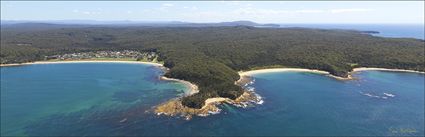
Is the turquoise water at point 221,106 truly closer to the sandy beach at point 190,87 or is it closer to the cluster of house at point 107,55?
the sandy beach at point 190,87

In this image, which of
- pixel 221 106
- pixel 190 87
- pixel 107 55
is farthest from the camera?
pixel 107 55

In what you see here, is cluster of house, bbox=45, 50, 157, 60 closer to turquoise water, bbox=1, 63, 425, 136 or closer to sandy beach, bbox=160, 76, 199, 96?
turquoise water, bbox=1, 63, 425, 136

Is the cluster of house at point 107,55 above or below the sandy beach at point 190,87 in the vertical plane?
above

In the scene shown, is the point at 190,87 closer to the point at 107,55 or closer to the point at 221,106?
the point at 221,106

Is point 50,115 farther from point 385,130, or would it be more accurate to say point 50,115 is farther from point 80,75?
point 385,130

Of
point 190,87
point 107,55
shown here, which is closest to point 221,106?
point 190,87

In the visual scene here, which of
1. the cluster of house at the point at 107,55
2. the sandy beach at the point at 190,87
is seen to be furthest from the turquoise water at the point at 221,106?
the cluster of house at the point at 107,55

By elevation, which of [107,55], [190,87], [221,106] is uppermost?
[107,55]

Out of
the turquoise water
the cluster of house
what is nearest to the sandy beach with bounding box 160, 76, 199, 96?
the turquoise water

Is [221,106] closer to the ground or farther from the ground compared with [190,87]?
closer to the ground

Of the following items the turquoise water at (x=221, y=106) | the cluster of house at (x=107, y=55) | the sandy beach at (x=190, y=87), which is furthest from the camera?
the cluster of house at (x=107, y=55)
